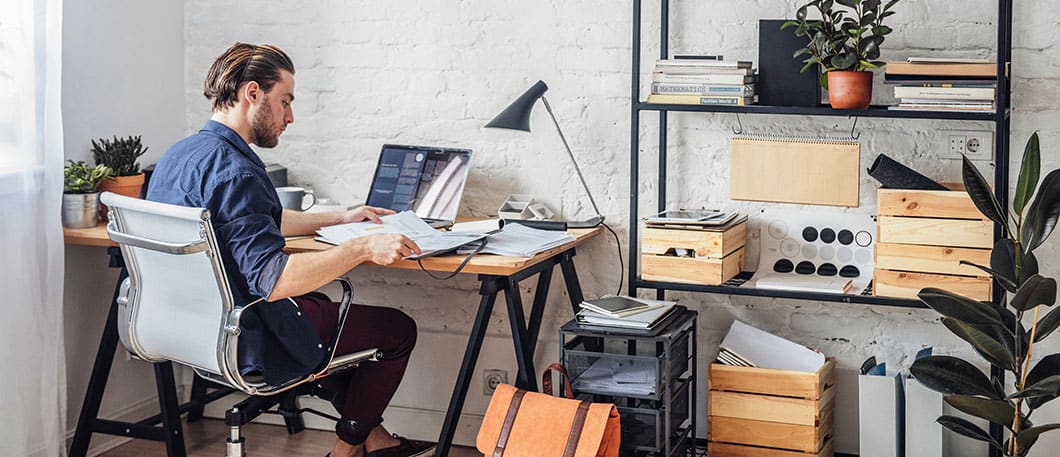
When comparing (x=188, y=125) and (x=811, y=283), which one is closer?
(x=811, y=283)

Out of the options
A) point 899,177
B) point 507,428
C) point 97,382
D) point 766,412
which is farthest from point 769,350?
point 97,382

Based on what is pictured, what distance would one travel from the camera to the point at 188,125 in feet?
12.3

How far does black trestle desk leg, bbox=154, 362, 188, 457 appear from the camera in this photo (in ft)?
10.0

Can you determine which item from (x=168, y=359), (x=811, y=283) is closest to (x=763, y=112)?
(x=811, y=283)

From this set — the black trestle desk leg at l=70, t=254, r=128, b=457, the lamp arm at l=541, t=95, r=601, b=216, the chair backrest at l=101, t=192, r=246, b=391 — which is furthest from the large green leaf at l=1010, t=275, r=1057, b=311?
the black trestle desk leg at l=70, t=254, r=128, b=457

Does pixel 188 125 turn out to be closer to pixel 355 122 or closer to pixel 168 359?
pixel 355 122

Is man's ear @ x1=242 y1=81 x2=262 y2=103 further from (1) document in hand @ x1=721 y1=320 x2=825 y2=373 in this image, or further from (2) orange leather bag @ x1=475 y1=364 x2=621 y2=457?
(1) document in hand @ x1=721 y1=320 x2=825 y2=373

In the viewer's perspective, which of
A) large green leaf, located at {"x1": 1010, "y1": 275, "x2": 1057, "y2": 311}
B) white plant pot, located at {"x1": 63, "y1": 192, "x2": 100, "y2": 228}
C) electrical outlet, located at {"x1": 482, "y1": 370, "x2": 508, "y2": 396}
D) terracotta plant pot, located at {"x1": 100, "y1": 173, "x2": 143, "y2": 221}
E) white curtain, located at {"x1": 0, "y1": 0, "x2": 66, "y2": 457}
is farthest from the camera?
electrical outlet, located at {"x1": 482, "y1": 370, "x2": 508, "y2": 396}

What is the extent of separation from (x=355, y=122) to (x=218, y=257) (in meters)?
1.11

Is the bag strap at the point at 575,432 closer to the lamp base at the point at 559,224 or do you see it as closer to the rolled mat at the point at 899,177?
the lamp base at the point at 559,224

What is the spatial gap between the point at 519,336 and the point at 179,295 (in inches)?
33.8

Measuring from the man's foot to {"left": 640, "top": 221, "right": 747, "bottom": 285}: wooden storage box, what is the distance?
33.8 inches

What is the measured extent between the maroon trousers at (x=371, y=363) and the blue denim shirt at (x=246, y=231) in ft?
0.77

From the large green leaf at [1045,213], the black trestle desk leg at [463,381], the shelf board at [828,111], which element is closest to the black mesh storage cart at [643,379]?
the black trestle desk leg at [463,381]
